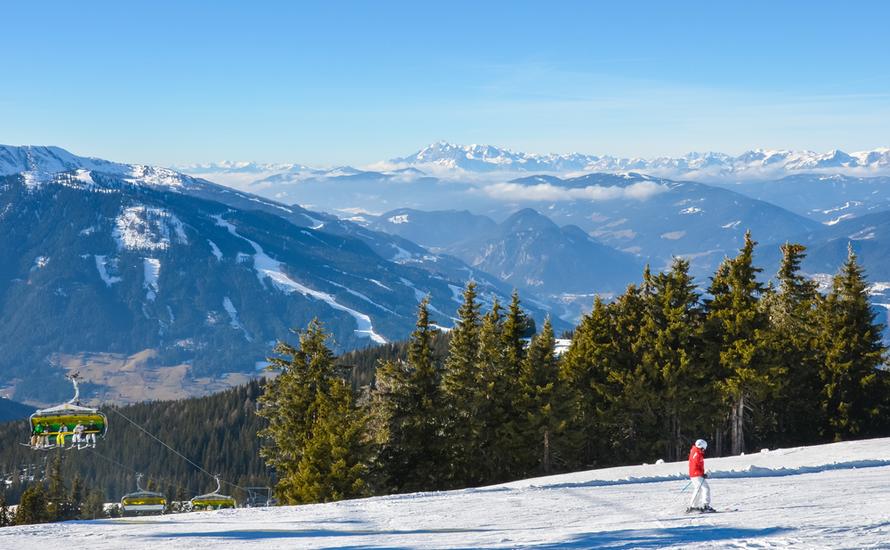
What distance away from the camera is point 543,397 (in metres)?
48.4

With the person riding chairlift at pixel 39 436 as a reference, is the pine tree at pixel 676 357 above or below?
above

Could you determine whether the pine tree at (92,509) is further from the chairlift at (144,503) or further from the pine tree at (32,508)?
the pine tree at (32,508)

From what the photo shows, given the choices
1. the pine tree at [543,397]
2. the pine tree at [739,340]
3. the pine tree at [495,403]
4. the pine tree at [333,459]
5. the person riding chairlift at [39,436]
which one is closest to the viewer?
the person riding chairlift at [39,436]

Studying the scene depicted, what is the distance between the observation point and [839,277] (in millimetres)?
53156

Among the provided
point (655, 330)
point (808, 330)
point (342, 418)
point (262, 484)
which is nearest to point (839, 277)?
point (808, 330)

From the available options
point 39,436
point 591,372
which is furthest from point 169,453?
point 39,436

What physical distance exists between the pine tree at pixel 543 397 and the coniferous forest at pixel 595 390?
0.09 meters

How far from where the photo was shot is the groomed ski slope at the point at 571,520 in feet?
68.8

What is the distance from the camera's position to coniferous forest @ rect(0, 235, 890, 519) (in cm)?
4741

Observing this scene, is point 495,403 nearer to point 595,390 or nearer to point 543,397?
point 543,397

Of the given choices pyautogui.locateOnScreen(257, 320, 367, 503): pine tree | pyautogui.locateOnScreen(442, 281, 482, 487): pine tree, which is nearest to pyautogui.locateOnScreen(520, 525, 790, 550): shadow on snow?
pyautogui.locateOnScreen(257, 320, 367, 503): pine tree

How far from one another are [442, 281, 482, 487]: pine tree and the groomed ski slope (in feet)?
44.9

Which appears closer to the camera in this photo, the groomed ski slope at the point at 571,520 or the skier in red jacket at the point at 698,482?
the groomed ski slope at the point at 571,520

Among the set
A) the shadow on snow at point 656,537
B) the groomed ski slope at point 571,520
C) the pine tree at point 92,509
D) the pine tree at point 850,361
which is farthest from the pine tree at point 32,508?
the shadow on snow at point 656,537
